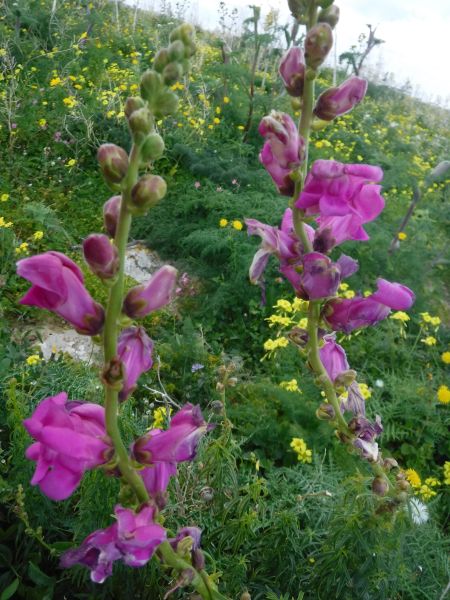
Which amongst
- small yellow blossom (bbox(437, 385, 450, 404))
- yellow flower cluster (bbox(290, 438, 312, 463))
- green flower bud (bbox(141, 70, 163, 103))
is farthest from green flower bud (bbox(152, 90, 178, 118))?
small yellow blossom (bbox(437, 385, 450, 404))

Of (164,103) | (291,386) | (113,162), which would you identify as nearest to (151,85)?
(164,103)

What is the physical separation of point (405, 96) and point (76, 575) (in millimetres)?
13681

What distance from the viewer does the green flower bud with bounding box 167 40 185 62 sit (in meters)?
0.92

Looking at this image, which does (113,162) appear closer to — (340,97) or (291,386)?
(340,97)

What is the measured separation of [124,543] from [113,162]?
613 mm

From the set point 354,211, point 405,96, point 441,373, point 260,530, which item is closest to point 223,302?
point 441,373

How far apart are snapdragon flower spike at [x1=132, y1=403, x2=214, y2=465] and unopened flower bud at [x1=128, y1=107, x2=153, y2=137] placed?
495mm

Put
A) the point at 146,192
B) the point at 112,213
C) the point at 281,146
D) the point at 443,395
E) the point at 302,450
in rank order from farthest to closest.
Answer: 1. the point at 443,395
2. the point at 302,450
3. the point at 281,146
4. the point at 112,213
5. the point at 146,192

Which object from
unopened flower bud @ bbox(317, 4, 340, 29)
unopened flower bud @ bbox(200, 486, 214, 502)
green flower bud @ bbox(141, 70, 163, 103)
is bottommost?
unopened flower bud @ bbox(200, 486, 214, 502)

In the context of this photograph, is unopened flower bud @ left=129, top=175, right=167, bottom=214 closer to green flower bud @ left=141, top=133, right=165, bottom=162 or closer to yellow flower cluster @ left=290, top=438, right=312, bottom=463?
green flower bud @ left=141, top=133, right=165, bottom=162

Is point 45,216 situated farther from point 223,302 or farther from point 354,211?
point 354,211

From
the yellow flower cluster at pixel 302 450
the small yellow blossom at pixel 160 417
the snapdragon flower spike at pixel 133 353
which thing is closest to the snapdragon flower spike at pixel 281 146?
the snapdragon flower spike at pixel 133 353

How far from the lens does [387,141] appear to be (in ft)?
25.2

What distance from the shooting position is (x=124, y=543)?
2.88 feet
